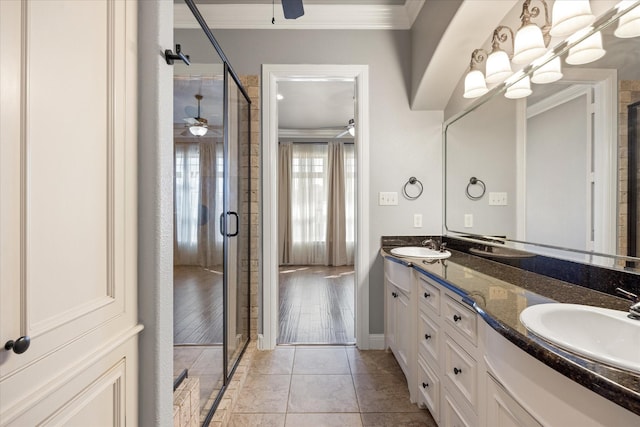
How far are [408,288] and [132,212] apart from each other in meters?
1.56

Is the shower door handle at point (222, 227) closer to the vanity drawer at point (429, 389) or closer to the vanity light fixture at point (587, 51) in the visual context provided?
the vanity drawer at point (429, 389)

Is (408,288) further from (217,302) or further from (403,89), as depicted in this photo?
(403,89)

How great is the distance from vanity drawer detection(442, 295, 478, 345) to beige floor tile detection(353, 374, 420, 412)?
0.78 meters

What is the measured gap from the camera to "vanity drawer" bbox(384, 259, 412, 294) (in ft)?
6.23

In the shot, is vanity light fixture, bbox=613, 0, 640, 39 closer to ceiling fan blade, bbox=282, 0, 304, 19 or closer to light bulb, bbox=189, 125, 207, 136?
ceiling fan blade, bbox=282, 0, 304, 19

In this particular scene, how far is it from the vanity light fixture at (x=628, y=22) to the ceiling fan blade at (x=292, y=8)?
1.30 meters

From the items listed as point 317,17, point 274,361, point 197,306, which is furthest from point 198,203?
point 317,17

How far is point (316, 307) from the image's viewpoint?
3.65 meters

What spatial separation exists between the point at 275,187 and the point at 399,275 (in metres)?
1.22

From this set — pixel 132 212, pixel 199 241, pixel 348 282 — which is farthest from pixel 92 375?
pixel 348 282

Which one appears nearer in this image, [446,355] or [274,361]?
[446,355]

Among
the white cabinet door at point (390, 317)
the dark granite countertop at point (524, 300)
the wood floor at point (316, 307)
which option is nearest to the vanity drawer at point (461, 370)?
the dark granite countertop at point (524, 300)

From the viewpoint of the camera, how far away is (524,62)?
5.50ft

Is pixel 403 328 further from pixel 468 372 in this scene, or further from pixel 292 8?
pixel 292 8
